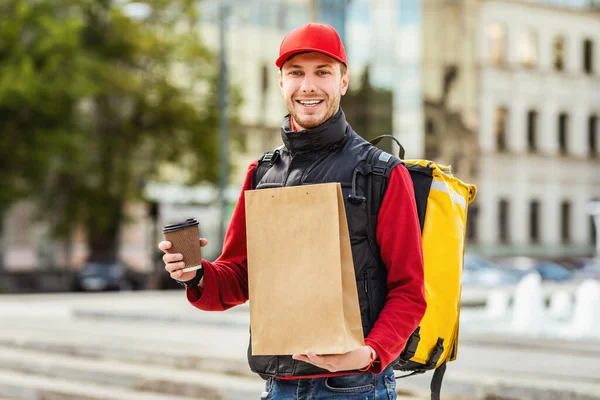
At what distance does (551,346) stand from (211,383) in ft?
18.1

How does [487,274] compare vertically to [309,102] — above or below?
below

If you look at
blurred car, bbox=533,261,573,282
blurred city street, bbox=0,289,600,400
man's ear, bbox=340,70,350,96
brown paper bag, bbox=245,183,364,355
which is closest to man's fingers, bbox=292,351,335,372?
brown paper bag, bbox=245,183,364,355

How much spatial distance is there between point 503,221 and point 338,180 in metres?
55.2

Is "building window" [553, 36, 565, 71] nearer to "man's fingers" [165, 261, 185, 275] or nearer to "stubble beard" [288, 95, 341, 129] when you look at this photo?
"stubble beard" [288, 95, 341, 129]

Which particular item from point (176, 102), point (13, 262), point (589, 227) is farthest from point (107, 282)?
point (589, 227)

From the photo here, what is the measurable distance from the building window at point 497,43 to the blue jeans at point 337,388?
54599mm

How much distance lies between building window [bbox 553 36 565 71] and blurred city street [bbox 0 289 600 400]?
1711 inches

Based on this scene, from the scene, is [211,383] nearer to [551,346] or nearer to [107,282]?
[551,346]

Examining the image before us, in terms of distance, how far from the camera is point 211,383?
10.1 metres

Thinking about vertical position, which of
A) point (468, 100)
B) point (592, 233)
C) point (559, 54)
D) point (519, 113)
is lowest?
point (592, 233)

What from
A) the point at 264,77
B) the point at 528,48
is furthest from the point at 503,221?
the point at 264,77

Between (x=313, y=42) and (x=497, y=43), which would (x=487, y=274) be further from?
(x=313, y=42)

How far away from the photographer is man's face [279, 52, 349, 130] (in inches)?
131

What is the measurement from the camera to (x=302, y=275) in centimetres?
309
